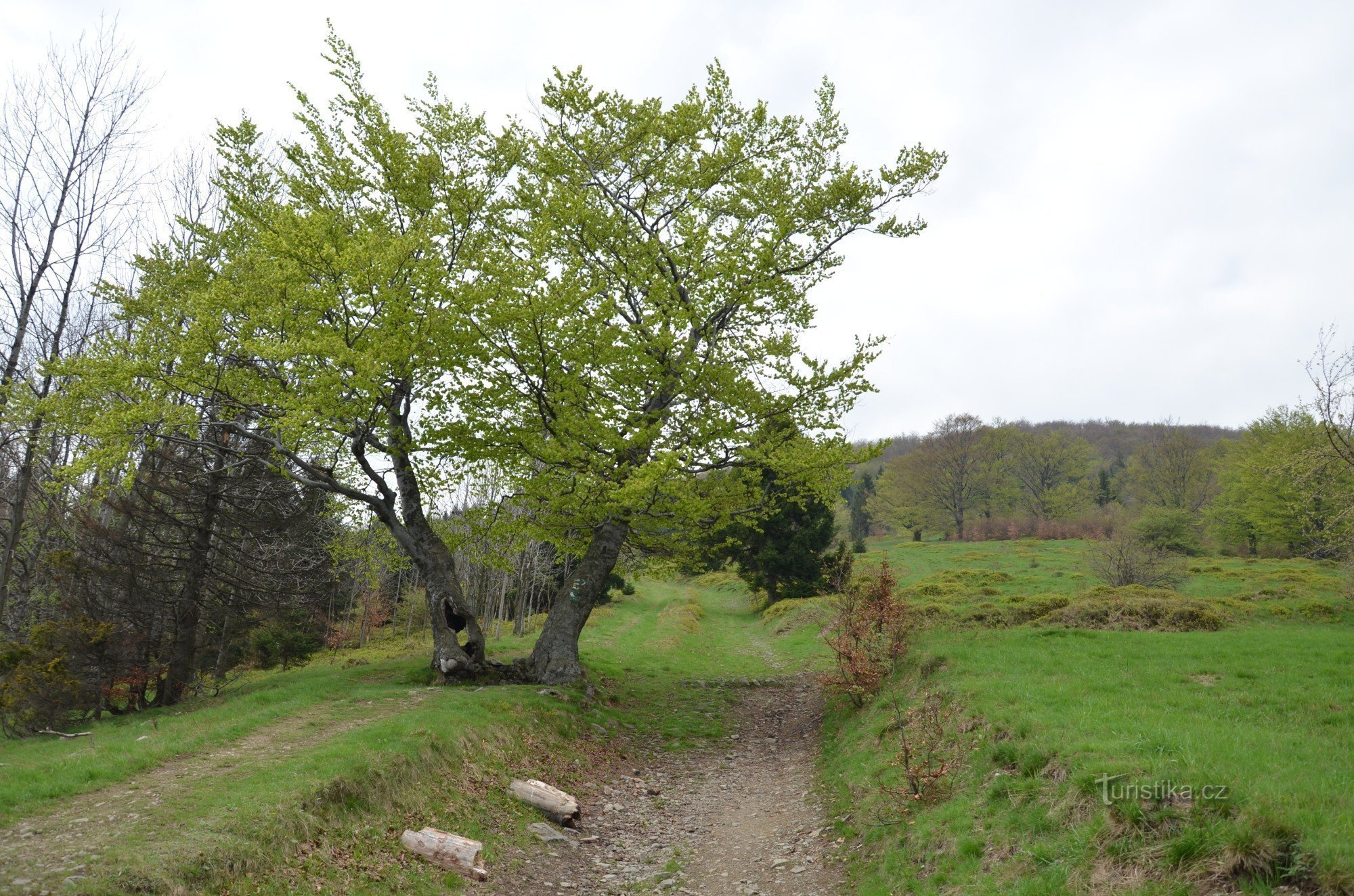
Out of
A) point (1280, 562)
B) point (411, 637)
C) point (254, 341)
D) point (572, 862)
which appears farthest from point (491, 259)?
point (1280, 562)

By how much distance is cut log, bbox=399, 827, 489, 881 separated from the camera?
780cm

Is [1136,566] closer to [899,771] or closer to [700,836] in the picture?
[899,771]

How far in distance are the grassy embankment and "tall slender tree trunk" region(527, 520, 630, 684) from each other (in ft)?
3.13

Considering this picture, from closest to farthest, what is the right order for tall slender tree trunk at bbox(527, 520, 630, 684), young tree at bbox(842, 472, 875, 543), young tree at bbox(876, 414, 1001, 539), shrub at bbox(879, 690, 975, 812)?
shrub at bbox(879, 690, 975, 812) → tall slender tree trunk at bbox(527, 520, 630, 684) → young tree at bbox(876, 414, 1001, 539) → young tree at bbox(842, 472, 875, 543)

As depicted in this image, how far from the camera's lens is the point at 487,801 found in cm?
959

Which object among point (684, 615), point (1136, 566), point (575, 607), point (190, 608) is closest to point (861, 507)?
point (684, 615)

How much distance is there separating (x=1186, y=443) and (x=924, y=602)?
54.8 meters

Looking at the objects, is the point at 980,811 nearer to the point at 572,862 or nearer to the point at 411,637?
the point at 572,862

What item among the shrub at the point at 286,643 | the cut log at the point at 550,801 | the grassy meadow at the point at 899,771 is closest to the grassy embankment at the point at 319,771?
the grassy meadow at the point at 899,771

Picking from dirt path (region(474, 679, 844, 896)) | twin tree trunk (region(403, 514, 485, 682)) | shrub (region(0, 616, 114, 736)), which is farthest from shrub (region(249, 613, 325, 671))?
dirt path (region(474, 679, 844, 896))

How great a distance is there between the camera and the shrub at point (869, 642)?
13320 millimetres

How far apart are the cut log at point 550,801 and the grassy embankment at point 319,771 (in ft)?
0.91

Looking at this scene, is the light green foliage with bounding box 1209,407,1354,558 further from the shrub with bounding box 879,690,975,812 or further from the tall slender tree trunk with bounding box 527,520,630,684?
the tall slender tree trunk with bounding box 527,520,630,684

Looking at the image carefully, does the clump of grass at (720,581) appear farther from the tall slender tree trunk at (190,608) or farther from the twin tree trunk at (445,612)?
the tall slender tree trunk at (190,608)
